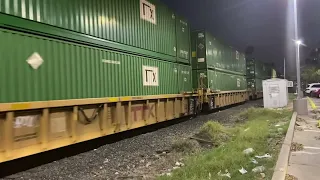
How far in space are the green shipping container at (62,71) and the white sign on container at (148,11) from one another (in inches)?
61.6

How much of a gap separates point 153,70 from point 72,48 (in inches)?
174

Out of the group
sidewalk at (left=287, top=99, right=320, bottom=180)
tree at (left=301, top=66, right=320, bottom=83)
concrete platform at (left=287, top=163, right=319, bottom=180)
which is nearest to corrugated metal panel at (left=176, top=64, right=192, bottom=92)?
sidewalk at (left=287, top=99, right=320, bottom=180)

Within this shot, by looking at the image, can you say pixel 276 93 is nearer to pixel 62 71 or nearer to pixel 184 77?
pixel 184 77

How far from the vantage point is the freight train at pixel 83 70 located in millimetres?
5598

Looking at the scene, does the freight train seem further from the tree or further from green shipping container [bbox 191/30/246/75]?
the tree

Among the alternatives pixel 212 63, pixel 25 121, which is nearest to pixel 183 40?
pixel 212 63

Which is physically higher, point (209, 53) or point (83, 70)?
point (209, 53)

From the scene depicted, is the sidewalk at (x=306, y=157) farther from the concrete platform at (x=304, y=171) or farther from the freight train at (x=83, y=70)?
the freight train at (x=83, y=70)

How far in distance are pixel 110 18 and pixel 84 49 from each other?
5.53 feet

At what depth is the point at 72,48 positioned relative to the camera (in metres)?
7.05

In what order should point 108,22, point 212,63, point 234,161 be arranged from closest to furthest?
1. point 234,161
2. point 108,22
3. point 212,63

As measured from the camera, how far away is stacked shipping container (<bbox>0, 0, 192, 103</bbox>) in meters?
5.67

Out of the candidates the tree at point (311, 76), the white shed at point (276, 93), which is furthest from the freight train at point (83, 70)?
the tree at point (311, 76)

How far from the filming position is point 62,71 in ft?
22.0
